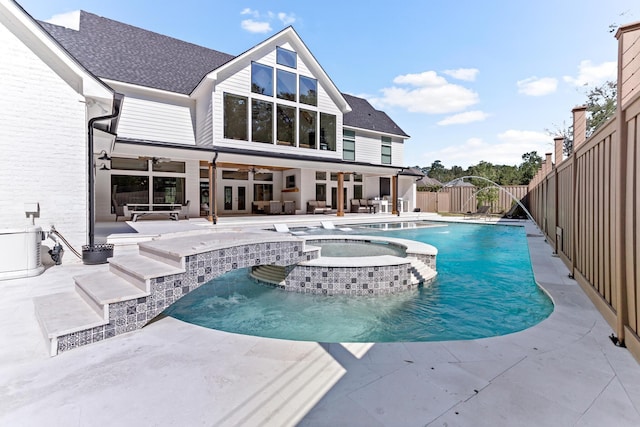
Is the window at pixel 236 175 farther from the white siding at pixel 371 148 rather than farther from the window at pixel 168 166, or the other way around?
the white siding at pixel 371 148

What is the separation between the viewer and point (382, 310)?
197 inches

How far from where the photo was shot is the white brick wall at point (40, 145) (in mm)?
6234

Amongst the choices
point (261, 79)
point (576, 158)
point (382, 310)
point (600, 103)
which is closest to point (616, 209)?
point (576, 158)

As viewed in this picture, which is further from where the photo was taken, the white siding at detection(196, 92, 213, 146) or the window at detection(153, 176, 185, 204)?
the window at detection(153, 176, 185, 204)

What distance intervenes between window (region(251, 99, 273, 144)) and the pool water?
377 inches

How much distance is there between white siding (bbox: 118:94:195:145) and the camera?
528 inches

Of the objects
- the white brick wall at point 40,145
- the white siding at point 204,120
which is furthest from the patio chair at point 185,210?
the white brick wall at point 40,145

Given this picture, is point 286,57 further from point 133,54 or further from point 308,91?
point 133,54

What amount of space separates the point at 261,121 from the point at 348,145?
7101mm

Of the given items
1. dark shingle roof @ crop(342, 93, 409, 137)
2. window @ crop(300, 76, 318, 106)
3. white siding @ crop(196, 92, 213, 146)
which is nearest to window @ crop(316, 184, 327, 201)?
dark shingle roof @ crop(342, 93, 409, 137)

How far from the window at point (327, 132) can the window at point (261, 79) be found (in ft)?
11.2

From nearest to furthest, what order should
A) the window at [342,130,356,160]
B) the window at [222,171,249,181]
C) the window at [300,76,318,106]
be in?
1. the window at [300,76,318,106]
2. the window at [222,171,249,181]
3. the window at [342,130,356,160]

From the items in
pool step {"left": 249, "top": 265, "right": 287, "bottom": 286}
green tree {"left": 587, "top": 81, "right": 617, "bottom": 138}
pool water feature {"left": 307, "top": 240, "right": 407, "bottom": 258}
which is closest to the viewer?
pool step {"left": 249, "top": 265, "right": 287, "bottom": 286}

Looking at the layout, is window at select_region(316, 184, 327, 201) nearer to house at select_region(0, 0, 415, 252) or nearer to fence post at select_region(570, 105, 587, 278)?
house at select_region(0, 0, 415, 252)
